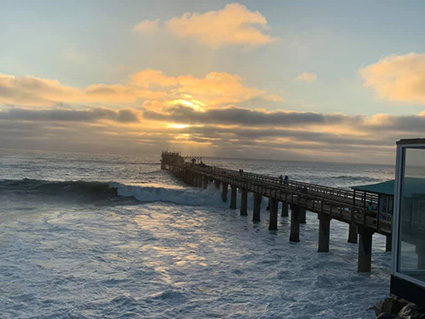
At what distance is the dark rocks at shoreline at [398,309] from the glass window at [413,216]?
98 centimetres

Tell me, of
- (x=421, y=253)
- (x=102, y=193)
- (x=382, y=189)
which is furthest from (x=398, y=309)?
(x=102, y=193)

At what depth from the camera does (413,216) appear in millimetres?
9805

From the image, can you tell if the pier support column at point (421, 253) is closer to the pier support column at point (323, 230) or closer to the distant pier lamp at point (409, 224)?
the distant pier lamp at point (409, 224)

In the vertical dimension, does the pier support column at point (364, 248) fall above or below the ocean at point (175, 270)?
above

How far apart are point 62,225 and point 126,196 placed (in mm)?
21833

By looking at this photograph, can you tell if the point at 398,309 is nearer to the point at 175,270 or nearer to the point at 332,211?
the point at 332,211

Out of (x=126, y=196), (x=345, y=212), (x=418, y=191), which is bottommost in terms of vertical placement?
(x=126, y=196)

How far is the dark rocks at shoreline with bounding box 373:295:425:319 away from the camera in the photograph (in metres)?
9.76

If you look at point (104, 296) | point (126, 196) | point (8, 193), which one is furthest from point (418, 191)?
point (8, 193)

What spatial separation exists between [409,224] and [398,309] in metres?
3.11

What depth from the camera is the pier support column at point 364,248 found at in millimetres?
16672

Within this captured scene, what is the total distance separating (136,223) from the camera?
95.3ft

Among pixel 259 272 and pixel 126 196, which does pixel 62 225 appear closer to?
pixel 259 272

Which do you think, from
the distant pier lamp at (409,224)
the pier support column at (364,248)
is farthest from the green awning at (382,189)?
the distant pier lamp at (409,224)
